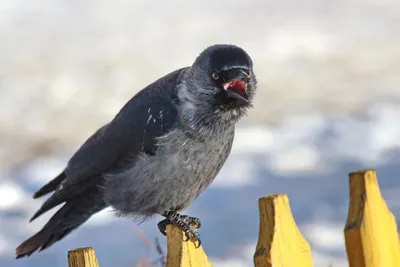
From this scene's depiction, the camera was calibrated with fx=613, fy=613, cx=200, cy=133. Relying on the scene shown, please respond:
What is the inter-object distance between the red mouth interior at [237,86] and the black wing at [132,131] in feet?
1.13

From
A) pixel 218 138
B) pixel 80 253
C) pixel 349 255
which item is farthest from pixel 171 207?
pixel 80 253

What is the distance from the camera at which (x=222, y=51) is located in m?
3.40

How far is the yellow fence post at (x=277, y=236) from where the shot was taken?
227cm

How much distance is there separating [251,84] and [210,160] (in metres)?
0.50

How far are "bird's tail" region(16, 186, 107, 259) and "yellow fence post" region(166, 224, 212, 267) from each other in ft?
5.08

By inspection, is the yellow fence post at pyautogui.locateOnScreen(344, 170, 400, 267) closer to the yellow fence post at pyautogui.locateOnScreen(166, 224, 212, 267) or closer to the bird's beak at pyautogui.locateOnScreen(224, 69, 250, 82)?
the yellow fence post at pyautogui.locateOnScreen(166, 224, 212, 267)

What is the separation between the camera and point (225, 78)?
11.3ft

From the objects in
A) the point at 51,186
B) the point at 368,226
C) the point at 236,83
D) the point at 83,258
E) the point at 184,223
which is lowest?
the point at 83,258

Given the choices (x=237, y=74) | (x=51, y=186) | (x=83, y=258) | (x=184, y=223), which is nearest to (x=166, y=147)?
(x=184, y=223)

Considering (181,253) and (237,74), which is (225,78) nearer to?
(237,74)

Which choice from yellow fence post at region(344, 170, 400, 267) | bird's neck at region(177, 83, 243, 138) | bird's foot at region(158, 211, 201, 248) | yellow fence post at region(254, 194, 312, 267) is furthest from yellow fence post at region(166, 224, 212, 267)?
bird's neck at region(177, 83, 243, 138)

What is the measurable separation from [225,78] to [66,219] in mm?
1404

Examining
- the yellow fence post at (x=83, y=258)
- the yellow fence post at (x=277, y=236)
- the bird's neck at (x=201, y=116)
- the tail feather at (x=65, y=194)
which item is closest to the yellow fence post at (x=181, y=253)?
the yellow fence post at (x=277, y=236)

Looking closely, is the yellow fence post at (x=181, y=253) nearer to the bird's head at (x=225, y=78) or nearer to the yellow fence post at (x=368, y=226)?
the yellow fence post at (x=368, y=226)
